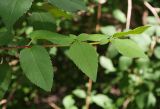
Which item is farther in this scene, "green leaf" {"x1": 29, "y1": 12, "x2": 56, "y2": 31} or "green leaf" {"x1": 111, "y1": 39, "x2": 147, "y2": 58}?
"green leaf" {"x1": 29, "y1": 12, "x2": 56, "y2": 31}

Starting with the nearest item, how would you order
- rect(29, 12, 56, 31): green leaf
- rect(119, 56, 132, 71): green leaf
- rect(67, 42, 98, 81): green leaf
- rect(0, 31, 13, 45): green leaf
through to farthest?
rect(67, 42, 98, 81): green leaf
rect(0, 31, 13, 45): green leaf
rect(29, 12, 56, 31): green leaf
rect(119, 56, 132, 71): green leaf

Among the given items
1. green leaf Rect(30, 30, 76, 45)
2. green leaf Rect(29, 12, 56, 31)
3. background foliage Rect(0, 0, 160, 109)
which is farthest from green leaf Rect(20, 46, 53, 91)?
green leaf Rect(29, 12, 56, 31)

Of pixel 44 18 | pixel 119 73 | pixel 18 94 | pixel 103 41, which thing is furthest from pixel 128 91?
pixel 103 41

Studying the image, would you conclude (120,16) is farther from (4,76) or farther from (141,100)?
(4,76)

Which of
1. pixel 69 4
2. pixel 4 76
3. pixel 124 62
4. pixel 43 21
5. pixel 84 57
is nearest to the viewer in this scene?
pixel 84 57

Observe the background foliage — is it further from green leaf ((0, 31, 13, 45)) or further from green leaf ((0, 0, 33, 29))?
green leaf ((0, 0, 33, 29))

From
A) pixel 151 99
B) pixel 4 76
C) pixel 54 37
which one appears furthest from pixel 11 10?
pixel 151 99
